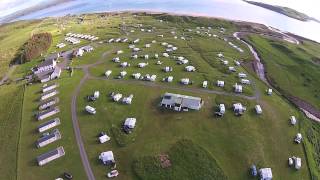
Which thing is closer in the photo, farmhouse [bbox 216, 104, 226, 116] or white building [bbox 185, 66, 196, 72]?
farmhouse [bbox 216, 104, 226, 116]

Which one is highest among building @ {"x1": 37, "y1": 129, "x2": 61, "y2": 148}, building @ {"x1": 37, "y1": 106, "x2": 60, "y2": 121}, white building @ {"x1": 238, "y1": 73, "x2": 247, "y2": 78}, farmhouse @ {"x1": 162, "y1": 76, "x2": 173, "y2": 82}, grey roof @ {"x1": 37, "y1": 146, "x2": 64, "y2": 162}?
farmhouse @ {"x1": 162, "y1": 76, "x2": 173, "y2": 82}

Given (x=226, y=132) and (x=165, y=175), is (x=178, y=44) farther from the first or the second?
(x=165, y=175)

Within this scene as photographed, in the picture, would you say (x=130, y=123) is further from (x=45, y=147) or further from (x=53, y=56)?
(x=53, y=56)

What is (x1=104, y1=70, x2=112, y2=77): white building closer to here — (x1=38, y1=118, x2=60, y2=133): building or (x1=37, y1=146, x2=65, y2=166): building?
(x1=38, y1=118, x2=60, y2=133): building

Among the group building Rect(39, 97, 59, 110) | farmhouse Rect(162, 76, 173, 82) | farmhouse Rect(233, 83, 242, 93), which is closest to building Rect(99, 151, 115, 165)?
building Rect(39, 97, 59, 110)

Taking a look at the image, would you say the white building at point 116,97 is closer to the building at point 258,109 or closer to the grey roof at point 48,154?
the grey roof at point 48,154
